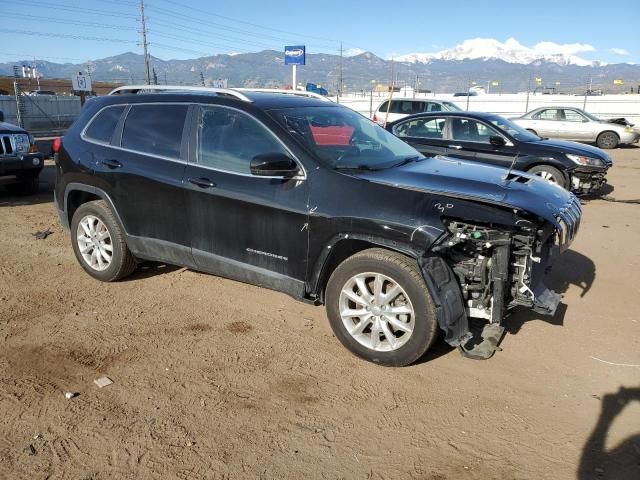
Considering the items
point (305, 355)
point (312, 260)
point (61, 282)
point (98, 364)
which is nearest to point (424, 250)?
point (312, 260)

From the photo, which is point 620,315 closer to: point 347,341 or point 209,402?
point 347,341

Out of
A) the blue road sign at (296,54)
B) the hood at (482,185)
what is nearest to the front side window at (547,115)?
the blue road sign at (296,54)

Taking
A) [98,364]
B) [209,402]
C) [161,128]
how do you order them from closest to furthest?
[209,402] → [98,364] → [161,128]

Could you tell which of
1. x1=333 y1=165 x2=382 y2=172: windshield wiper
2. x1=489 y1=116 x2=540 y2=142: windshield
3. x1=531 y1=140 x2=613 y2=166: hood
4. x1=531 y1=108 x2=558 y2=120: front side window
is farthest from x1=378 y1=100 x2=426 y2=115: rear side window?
x1=333 y1=165 x2=382 y2=172: windshield wiper

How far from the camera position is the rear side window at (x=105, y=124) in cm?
488

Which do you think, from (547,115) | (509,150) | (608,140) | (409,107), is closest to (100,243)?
(509,150)

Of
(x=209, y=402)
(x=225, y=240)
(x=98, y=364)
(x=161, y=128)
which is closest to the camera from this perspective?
(x=209, y=402)

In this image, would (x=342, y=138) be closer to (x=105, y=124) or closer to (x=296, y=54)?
(x=105, y=124)

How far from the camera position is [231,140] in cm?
414

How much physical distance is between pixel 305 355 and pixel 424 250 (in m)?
1.21

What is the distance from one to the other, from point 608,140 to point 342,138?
18.7m

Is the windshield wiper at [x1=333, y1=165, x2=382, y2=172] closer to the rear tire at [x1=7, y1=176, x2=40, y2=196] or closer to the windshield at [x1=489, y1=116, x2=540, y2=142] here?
the windshield at [x1=489, y1=116, x2=540, y2=142]

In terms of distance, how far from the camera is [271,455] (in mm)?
2760

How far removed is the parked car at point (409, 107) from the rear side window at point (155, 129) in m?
13.6
